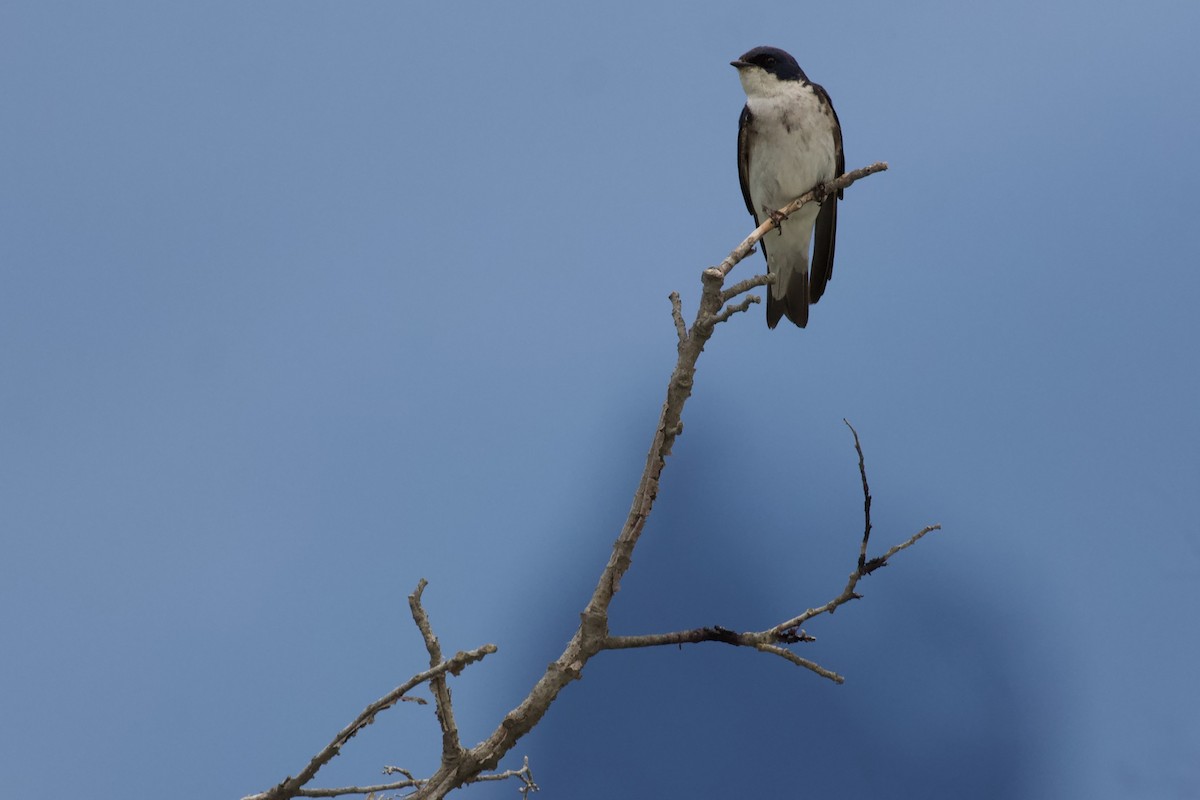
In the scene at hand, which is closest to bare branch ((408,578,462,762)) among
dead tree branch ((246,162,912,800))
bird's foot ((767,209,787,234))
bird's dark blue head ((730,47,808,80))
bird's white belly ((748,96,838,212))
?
dead tree branch ((246,162,912,800))

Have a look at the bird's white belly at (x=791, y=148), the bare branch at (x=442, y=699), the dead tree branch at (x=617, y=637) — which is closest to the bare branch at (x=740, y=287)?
the dead tree branch at (x=617, y=637)

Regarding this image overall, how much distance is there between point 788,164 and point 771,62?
14.3 inches

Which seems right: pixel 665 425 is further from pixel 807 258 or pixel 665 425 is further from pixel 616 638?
pixel 807 258

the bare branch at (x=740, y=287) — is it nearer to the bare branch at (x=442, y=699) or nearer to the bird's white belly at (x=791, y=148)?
the bare branch at (x=442, y=699)

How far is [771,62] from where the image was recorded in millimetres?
4020

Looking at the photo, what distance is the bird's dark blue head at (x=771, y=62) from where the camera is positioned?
13.2 feet

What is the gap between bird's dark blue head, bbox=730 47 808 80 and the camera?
4.02 m

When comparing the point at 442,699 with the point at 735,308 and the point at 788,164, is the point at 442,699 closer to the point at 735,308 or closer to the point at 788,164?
the point at 735,308

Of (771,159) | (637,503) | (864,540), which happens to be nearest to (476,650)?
(637,503)

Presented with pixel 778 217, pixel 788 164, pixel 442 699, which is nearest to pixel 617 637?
pixel 442 699

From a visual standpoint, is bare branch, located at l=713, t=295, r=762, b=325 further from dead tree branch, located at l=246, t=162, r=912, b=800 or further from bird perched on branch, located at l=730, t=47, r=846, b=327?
bird perched on branch, located at l=730, t=47, r=846, b=327

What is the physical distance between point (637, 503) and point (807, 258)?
6.27 ft

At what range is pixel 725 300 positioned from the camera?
2.61 m

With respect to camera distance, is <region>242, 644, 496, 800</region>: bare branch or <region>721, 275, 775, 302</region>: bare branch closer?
<region>242, 644, 496, 800</region>: bare branch
